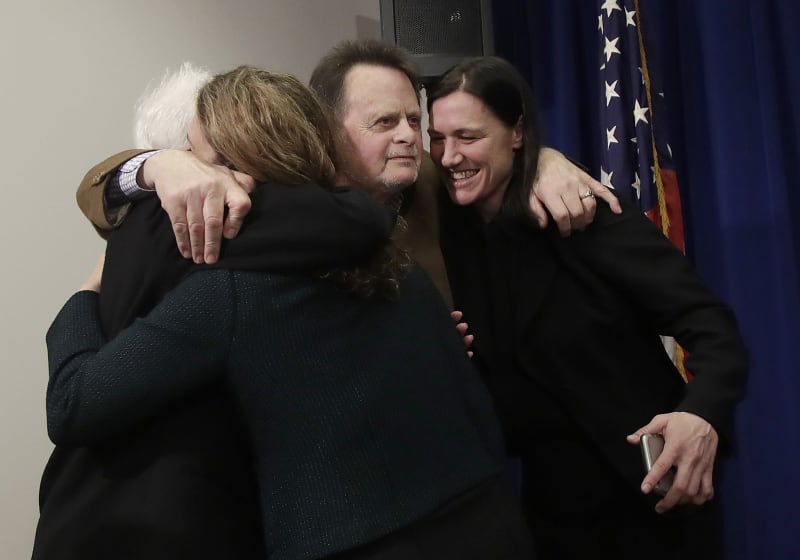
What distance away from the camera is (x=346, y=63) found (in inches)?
56.6

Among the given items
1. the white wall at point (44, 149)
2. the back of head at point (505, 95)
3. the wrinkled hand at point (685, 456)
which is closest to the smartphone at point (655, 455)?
the wrinkled hand at point (685, 456)

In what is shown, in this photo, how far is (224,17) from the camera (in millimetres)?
2318

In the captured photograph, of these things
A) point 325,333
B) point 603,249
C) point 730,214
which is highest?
point 730,214

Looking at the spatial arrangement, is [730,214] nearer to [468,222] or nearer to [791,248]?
[791,248]

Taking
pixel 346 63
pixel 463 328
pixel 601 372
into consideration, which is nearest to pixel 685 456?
pixel 601 372

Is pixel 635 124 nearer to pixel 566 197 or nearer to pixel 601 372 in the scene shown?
pixel 566 197

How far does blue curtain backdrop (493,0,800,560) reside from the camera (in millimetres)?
2043

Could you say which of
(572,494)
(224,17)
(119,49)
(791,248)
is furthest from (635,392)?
(224,17)

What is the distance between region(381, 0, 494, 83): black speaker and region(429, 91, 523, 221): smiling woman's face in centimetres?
90

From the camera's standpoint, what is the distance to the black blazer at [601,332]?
122cm

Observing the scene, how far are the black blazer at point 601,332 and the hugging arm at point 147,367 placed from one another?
0.68m

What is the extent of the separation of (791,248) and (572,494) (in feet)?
4.00

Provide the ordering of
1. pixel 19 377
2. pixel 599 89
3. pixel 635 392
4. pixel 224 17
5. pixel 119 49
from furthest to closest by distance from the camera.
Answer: pixel 599 89, pixel 224 17, pixel 119 49, pixel 19 377, pixel 635 392

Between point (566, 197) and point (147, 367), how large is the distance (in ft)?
2.77
